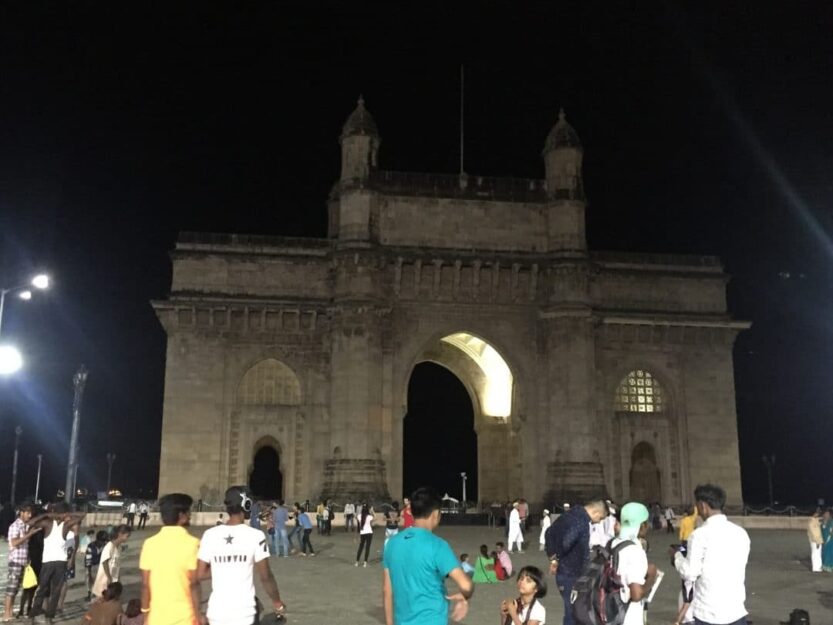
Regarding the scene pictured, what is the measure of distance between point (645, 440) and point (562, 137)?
15.1m

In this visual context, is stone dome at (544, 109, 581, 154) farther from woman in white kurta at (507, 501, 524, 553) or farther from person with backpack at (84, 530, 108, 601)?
person with backpack at (84, 530, 108, 601)

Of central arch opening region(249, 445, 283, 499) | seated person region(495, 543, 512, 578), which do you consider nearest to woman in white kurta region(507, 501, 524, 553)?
seated person region(495, 543, 512, 578)

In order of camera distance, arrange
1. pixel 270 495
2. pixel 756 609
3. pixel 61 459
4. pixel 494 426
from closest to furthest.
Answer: pixel 756 609
pixel 494 426
pixel 270 495
pixel 61 459

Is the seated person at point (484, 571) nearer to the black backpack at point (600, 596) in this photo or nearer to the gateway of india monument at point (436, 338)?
the black backpack at point (600, 596)

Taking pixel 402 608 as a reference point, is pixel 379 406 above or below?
above

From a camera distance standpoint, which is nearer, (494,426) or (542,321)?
(542,321)

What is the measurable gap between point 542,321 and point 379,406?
8.66 meters

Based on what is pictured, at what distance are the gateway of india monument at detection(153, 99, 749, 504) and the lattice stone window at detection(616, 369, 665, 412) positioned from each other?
68 millimetres

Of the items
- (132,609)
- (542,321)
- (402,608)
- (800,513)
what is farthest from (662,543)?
(402,608)

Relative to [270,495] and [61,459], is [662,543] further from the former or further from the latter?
[61,459]

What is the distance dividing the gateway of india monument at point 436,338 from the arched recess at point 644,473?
11cm

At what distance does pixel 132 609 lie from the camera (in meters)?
9.89

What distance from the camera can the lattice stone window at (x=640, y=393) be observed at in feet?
139

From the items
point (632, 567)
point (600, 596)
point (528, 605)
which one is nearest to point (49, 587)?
point (528, 605)
